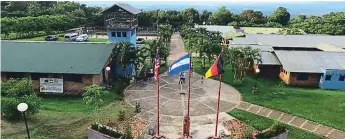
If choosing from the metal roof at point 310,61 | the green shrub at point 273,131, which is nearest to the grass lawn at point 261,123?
the green shrub at point 273,131

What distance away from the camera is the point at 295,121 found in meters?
24.5

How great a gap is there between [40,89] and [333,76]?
29188 mm

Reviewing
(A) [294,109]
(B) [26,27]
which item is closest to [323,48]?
(A) [294,109]

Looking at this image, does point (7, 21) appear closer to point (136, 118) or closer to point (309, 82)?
point (136, 118)

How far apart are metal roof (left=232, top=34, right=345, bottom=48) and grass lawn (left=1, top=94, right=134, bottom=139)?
28.3 metres

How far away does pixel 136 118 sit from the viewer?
24562 mm

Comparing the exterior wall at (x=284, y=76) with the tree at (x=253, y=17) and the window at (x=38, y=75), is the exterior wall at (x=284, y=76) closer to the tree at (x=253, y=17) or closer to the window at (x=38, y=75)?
the window at (x=38, y=75)

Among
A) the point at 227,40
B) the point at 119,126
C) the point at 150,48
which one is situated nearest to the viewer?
the point at 119,126

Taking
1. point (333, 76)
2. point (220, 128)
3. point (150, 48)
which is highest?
point (150, 48)

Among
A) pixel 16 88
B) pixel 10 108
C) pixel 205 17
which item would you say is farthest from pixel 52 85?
pixel 205 17

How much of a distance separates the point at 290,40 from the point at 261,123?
30.5 meters

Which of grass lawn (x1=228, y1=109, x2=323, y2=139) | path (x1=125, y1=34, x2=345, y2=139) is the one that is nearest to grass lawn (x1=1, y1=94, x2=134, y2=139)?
path (x1=125, y1=34, x2=345, y2=139)

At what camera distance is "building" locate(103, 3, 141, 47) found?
37.6 metres

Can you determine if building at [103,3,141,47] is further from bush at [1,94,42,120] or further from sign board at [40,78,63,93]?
bush at [1,94,42,120]
